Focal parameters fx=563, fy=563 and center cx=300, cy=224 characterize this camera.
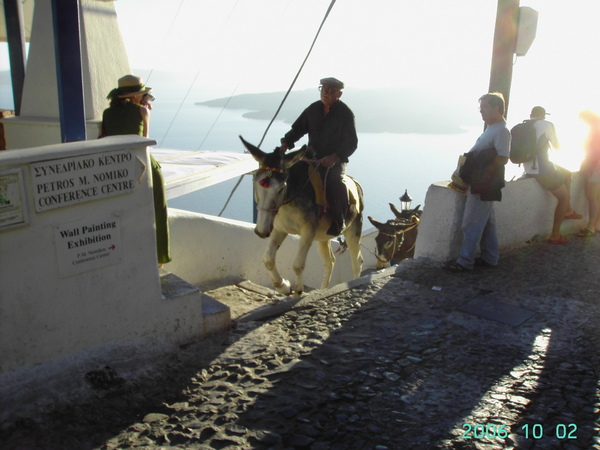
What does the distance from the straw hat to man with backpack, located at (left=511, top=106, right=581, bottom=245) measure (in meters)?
5.45

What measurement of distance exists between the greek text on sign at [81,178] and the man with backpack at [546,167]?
6086 mm

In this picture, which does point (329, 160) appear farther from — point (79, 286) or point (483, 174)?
point (79, 286)

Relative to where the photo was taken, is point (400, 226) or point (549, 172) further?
point (400, 226)

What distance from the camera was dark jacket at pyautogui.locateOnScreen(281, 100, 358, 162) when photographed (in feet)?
23.9

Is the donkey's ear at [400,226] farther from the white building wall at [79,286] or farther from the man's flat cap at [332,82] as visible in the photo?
the white building wall at [79,286]

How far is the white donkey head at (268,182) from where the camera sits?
20.6 feet

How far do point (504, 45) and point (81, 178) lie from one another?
6.92 metres

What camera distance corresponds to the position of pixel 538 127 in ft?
26.6

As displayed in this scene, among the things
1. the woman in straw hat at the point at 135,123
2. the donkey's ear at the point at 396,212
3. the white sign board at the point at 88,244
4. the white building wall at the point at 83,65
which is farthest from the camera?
the donkey's ear at the point at 396,212

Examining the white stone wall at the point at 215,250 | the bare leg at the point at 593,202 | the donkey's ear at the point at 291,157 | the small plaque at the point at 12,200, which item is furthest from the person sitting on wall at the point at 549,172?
the small plaque at the point at 12,200

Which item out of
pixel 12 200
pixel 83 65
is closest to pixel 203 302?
pixel 12 200

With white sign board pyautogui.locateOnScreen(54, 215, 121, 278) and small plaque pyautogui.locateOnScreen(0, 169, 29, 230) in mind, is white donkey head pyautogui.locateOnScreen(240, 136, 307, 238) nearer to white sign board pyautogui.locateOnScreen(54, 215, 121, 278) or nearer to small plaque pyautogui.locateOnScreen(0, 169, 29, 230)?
white sign board pyautogui.locateOnScreen(54, 215, 121, 278)

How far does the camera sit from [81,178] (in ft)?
12.9
